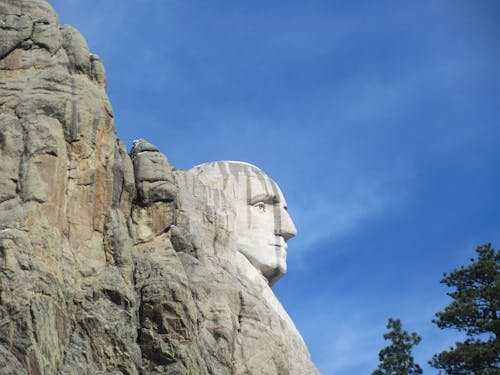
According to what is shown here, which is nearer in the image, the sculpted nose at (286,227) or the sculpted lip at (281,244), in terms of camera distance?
the sculpted lip at (281,244)

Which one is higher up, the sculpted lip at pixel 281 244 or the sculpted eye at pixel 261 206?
the sculpted eye at pixel 261 206

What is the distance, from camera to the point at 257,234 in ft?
198

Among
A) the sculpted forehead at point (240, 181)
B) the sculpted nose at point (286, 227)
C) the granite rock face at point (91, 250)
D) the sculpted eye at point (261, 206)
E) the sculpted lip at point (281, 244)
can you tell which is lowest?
the granite rock face at point (91, 250)

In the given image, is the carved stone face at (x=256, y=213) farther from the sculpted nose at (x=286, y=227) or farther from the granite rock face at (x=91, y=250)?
the granite rock face at (x=91, y=250)

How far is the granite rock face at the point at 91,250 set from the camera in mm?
41094

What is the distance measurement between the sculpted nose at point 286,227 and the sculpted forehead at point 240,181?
854 millimetres

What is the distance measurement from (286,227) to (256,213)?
65.5 inches

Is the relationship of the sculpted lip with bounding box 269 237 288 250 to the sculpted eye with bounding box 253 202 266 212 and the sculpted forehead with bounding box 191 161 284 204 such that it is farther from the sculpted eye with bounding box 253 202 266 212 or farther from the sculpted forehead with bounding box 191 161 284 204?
the sculpted forehead with bounding box 191 161 284 204

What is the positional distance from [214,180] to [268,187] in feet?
8.87

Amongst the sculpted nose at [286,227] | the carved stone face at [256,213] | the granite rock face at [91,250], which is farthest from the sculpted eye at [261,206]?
the granite rock face at [91,250]

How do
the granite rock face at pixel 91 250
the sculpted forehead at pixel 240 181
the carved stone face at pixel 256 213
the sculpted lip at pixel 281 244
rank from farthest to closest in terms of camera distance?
the sculpted forehead at pixel 240 181, the sculpted lip at pixel 281 244, the carved stone face at pixel 256 213, the granite rock face at pixel 91 250

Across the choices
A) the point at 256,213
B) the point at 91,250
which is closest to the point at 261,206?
the point at 256,213

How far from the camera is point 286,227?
61375 mm

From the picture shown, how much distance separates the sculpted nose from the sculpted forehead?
0.85 metres
